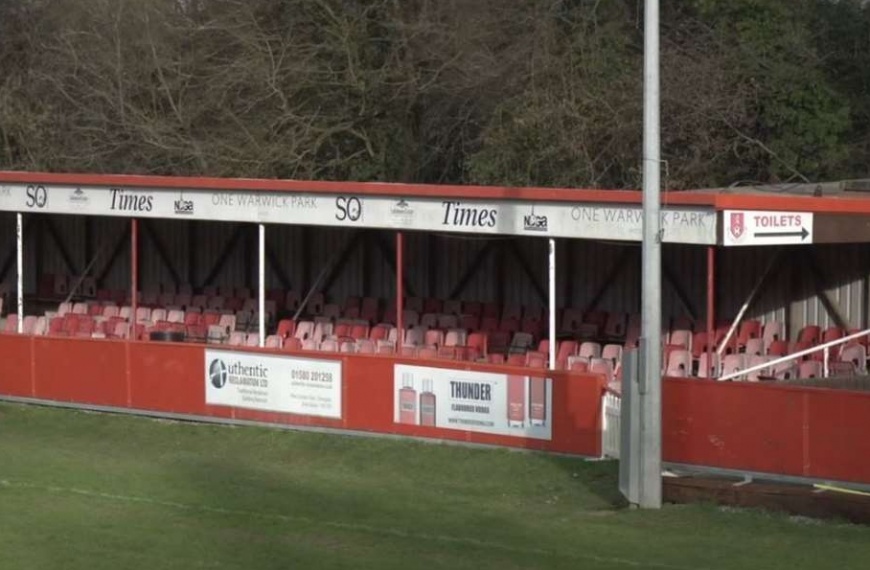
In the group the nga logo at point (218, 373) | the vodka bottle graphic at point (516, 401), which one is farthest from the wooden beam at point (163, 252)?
the vodka bottle graphic at point (516, 401)

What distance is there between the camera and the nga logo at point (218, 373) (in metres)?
22.6

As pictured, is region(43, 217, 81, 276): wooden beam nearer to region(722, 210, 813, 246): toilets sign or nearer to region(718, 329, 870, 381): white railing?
region(718, 329, 870, 381): white railing

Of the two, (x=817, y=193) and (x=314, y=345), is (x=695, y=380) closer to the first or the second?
(x=817, y=193)

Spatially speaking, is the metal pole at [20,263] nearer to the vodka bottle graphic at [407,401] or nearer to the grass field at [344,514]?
the grass field at [344,514]

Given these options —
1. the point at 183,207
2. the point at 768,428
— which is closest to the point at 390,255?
the point at 183,207

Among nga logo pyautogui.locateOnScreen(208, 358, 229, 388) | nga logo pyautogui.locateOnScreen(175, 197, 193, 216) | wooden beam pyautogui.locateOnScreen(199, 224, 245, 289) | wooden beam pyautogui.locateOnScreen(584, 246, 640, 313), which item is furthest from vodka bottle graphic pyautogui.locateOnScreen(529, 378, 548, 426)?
wooden beam pyautogui.locateOnScreen(199, 224, 245, 289)

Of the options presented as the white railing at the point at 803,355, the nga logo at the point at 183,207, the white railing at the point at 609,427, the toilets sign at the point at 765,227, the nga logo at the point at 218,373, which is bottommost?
the white railing at the point at 609,427

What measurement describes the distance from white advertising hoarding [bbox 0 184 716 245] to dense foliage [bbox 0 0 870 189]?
12.5 meters

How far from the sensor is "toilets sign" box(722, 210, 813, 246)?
18844 millimetres

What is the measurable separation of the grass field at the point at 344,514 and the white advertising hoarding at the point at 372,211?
3.20m

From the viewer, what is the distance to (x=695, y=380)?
17.1 meters

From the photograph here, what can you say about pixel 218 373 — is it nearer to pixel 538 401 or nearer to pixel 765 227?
pixel 538 401

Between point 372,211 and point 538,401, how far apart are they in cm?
478

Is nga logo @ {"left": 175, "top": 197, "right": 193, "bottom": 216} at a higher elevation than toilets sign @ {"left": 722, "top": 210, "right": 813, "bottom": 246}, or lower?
higher
